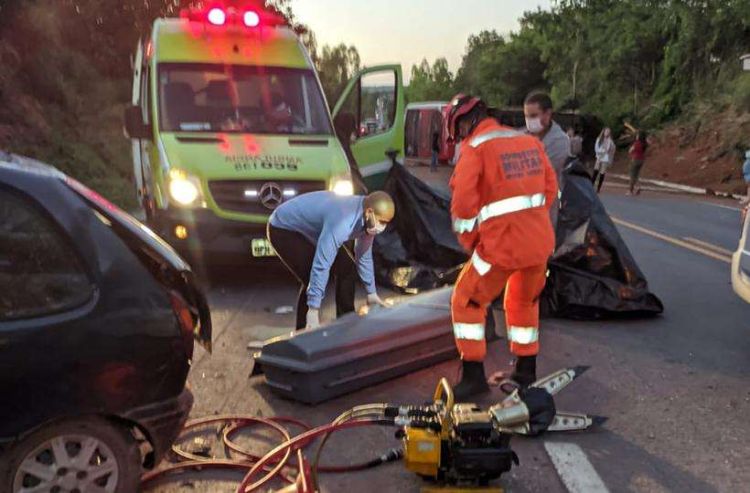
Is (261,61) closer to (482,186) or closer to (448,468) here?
(482,186)

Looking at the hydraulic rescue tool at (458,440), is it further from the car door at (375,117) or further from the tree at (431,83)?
the tree at (431,83)

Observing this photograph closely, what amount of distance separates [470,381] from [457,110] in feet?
5.24

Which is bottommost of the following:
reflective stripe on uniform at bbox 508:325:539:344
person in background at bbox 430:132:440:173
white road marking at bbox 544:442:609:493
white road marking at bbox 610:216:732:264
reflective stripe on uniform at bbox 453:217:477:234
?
person in background at bbox 430:132:440:173

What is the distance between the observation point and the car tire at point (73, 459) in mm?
2871

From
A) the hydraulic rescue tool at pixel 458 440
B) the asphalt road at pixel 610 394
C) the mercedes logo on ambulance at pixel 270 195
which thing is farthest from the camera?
the mercedes logo on ambulance at pixel 270 195

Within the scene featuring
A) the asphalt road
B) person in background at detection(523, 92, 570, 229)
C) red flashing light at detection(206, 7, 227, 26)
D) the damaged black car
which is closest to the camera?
the damaged black car

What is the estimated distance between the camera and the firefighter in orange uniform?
4.27 meters

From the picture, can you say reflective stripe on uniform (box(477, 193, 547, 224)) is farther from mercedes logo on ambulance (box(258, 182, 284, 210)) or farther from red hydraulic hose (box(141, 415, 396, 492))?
mercedes logo on ambulance (box(258, 182, 284, 210))

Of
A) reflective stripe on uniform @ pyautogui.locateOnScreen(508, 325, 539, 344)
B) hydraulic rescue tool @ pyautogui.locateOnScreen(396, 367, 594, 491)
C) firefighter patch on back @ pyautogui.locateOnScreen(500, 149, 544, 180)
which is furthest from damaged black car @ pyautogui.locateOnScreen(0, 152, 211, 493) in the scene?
reflective stripe on uniform @ pyautogui.locateOnScreen(508, 325, 539, 344)

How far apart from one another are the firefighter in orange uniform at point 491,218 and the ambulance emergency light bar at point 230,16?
4528 millimetres

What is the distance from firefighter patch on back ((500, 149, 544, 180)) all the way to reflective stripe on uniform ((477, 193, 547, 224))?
0.12m

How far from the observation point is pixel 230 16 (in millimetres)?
8461

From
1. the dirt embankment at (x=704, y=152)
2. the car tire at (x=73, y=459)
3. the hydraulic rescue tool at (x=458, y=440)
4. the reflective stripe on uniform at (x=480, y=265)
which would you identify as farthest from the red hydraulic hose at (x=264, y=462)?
the dirt embankment at (x=704, y=152)

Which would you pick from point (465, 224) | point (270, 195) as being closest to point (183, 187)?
point (270, 195)
